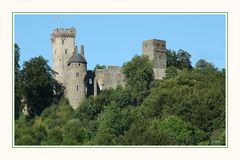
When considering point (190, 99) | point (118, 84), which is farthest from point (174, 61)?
point (190, 99)

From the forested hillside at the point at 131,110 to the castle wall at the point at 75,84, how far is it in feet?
1.73

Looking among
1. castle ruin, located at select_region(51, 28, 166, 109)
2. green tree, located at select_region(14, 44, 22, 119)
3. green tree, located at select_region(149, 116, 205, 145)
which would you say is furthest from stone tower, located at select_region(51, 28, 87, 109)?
green tree, located at select_region(149, 116, 205, 145)

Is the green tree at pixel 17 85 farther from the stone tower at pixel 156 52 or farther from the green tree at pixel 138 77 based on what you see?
the stone tower at pixel 156 52

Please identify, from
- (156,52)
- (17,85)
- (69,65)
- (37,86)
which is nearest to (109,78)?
(69,65)

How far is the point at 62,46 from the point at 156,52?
5.35 m

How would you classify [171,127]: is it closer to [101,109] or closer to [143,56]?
[101,109]

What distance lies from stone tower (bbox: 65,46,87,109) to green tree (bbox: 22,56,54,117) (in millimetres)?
1000

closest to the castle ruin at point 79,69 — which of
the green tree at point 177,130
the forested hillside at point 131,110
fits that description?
the forested hillside at point 131,110

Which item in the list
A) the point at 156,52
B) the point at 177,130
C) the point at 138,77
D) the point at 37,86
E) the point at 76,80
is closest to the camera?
the point at 177,130

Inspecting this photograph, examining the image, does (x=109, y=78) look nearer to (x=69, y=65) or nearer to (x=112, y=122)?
(x=69, y=65)

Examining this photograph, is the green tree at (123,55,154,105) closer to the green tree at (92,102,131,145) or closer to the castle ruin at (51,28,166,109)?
the castle ruin at (51,28,166,109)

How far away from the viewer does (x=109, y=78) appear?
173ft

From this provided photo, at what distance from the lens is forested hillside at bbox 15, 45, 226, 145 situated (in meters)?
41.5

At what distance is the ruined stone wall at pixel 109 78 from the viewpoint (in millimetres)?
52625
